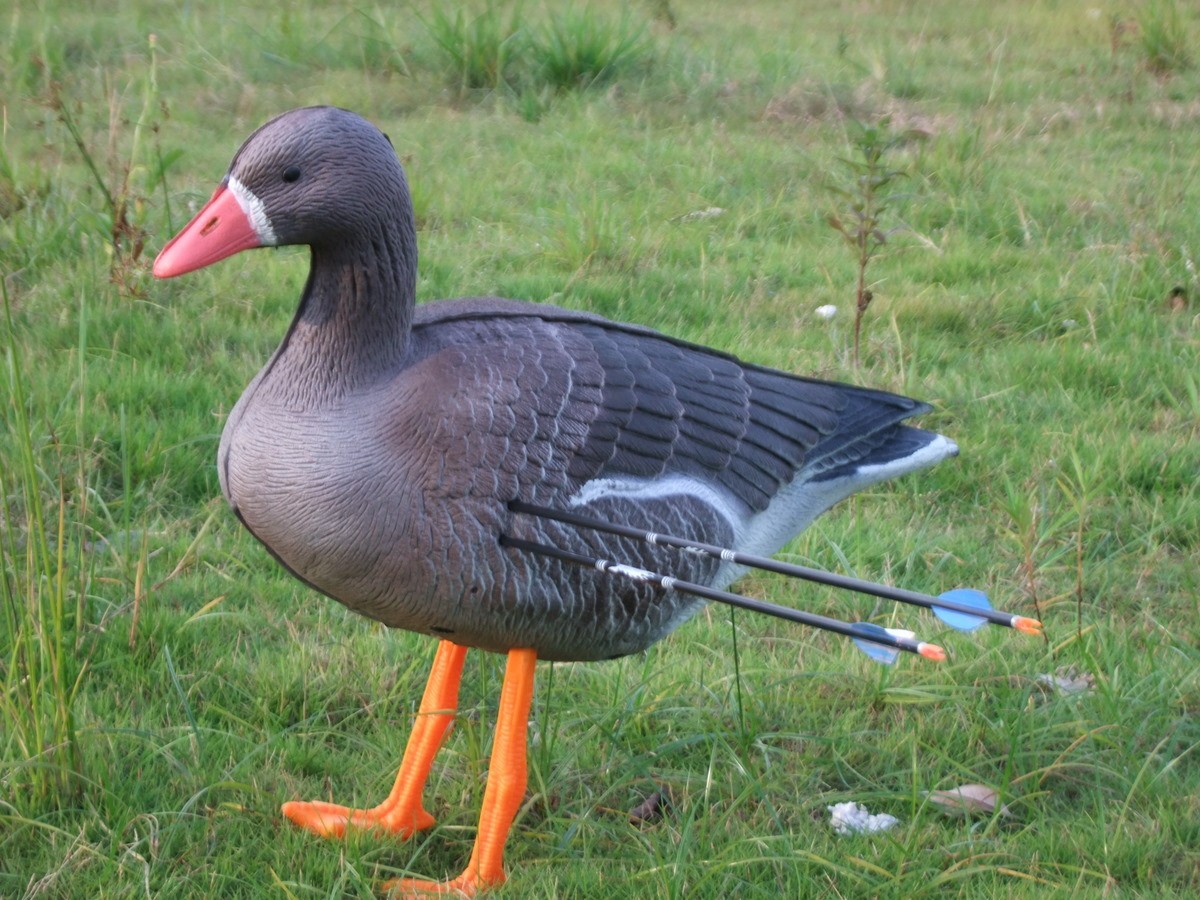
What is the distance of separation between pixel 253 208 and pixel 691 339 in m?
2.86

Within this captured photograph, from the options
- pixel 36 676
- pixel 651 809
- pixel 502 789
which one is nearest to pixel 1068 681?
pixel 651 809

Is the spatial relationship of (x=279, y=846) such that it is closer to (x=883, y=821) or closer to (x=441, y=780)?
(x=441, y=780)

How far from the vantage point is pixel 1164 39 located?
8594mm

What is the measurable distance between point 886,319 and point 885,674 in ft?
7.61

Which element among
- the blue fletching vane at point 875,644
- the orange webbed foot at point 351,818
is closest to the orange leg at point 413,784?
the orange webbed foot at point 351,818

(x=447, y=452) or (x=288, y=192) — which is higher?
(x=288, y=192)

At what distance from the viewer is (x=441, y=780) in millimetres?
3295

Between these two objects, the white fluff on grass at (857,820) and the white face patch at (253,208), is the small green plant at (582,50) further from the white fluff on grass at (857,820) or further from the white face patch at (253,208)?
the white fluff on grass at (857,820)

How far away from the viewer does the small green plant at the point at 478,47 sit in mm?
7809

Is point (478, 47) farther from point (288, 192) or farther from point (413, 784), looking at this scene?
point (413, 784)

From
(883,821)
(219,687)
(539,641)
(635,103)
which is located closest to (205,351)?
(219,687)

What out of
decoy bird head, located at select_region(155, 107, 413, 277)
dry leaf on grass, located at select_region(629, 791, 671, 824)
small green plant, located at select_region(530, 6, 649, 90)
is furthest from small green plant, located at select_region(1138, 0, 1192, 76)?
decoy bird head, located at select_region(155, 107, 413, 277)

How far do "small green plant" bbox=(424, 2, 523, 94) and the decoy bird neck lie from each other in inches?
212

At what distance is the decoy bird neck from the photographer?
8.78 feet
